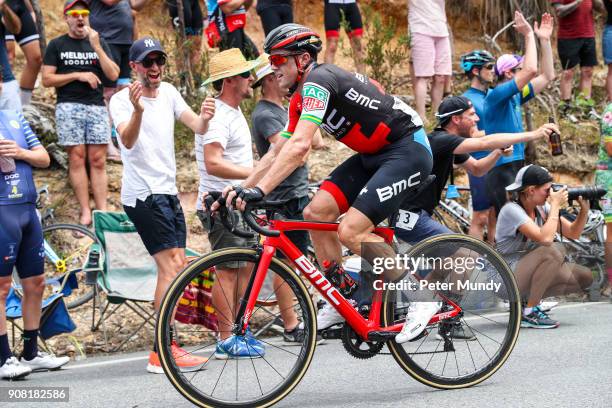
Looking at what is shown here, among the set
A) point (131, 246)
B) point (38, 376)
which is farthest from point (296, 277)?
point (131, 246)

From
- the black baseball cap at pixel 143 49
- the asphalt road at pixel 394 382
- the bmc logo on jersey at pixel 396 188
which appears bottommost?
the asphalt road at pixel 394 382

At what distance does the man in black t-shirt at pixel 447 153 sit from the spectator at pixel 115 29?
4.47 metres

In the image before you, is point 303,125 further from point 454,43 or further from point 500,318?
point 454,43

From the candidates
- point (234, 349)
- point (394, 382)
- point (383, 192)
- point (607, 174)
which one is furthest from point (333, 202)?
point (607, 174)

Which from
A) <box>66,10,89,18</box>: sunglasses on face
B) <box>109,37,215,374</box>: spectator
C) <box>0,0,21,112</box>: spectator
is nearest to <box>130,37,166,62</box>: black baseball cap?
<box>109,37,215,374</box>: spectator

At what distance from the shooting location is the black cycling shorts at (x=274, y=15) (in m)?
12.1

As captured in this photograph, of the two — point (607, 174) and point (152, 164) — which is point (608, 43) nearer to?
point (607, 174)

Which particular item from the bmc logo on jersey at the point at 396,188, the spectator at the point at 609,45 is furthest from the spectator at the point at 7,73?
the spectator at the point at 609,45

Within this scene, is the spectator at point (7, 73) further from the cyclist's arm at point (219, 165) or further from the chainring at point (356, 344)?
the chainring at point (356, 344)

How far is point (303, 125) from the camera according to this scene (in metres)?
5.86

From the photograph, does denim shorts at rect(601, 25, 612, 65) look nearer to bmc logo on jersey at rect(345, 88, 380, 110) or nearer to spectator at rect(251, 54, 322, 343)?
spectator at rect(251, 54, 322, 343)

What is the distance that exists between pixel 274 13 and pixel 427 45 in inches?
82.0

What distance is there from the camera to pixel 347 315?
20.0ft

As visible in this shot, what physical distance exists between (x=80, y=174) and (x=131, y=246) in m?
2.07
